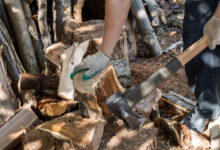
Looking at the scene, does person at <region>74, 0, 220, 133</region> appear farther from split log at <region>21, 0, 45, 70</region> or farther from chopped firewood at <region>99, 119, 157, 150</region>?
split log at <region>21, 0, 45, 70</region>

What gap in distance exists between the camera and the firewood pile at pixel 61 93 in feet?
6.23

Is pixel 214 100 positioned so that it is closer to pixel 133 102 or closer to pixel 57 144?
pixel 133 102

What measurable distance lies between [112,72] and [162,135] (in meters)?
0.92

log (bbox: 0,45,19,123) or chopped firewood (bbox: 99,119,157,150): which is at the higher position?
log (bbox: 0,45,19,123)

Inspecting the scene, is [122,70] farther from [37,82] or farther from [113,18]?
[113,18]

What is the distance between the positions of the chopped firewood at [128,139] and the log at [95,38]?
1.25 m

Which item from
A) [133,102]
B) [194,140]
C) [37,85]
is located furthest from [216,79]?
[37,85]

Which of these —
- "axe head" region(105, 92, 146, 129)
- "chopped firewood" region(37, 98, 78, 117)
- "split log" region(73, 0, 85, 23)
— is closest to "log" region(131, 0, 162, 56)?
"split log" region(73, 0, 85, 23)

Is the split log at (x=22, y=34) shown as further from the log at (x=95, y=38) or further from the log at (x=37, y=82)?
the log at (x=37, y=82)

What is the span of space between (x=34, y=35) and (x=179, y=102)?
2462 mm

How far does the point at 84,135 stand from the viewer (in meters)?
1.76

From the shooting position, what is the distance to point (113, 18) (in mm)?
1852

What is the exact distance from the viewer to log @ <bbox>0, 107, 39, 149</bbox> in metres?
1.93

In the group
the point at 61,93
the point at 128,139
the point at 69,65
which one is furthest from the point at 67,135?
the point at 69,65
